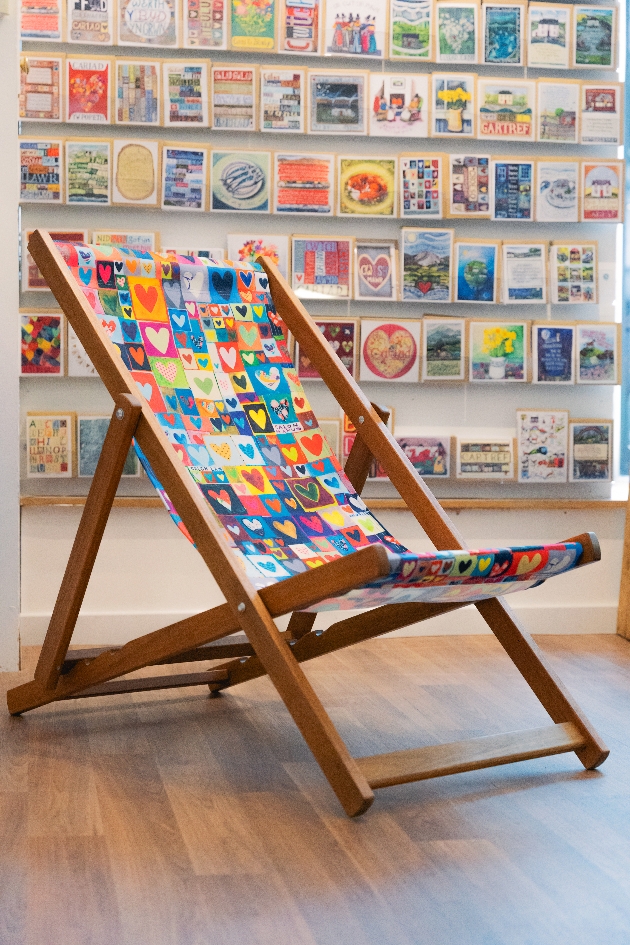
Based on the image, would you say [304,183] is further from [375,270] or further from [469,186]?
[469,186]

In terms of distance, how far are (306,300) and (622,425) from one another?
135 cm

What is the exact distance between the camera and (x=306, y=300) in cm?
370

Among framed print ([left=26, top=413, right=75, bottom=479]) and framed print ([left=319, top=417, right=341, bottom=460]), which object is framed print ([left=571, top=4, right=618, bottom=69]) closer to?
framed print ([left=319, top=417, right=341, bottom=460])

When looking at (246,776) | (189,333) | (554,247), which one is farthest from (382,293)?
(246,776)

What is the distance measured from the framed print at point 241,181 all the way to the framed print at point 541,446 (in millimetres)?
1178

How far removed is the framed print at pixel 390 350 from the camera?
12.1 feet

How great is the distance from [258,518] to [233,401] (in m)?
0.36

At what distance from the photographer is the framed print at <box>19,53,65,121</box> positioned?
347 centimetres

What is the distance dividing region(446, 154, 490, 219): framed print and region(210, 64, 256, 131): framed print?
72cm

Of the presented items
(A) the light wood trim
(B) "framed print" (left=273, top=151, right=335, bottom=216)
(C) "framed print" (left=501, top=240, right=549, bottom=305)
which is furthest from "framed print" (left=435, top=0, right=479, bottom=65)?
(A) the light wood trim

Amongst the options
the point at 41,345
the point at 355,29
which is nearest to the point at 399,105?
the point at 355,29

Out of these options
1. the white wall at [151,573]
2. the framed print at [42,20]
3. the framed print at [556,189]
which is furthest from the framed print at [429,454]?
the framed print at [42,20]

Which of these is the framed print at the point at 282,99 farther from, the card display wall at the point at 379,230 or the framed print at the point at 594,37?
the framed print at the point at 594,37

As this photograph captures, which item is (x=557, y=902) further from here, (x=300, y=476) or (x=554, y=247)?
(x=554, y=247)
